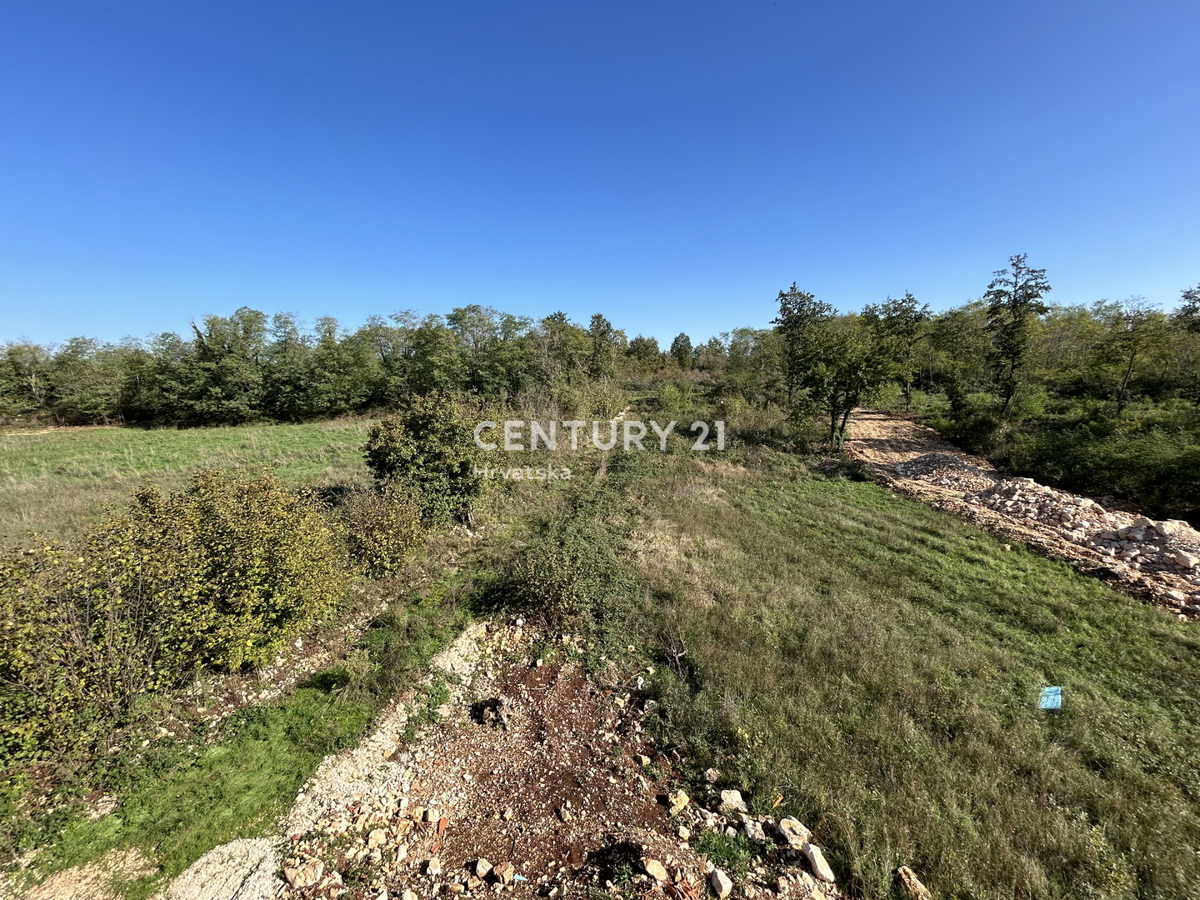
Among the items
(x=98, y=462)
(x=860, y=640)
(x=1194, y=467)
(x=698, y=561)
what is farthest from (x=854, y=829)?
(x=98, y=462)

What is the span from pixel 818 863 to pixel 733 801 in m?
0.72

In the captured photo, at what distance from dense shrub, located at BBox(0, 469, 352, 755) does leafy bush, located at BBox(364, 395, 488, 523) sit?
109 inches

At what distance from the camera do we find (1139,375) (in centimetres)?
1582

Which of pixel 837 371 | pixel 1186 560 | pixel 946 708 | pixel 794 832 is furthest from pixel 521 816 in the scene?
pixel 837 371

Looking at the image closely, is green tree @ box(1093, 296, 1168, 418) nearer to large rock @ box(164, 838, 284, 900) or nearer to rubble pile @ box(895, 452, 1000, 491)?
rubble pile @ box(895, 452, 1000, 491)

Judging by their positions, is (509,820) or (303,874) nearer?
(303,874)

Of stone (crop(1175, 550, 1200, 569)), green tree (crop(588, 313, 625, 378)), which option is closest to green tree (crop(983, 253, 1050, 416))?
stone (crop(1175, 550, 1200, 569))

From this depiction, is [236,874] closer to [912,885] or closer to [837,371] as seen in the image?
[912,885]

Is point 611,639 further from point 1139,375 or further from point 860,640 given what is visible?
point 1139,375

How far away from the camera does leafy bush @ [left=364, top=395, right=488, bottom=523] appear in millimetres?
8125

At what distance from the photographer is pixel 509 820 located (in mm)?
3430

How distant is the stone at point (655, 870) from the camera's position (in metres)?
2.89

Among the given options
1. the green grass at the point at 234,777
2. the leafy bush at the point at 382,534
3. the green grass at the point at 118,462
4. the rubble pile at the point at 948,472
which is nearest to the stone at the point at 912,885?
the green grass at the point at 234,777

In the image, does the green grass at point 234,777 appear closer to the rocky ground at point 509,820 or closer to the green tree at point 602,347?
the rocky ground at point 509,820
